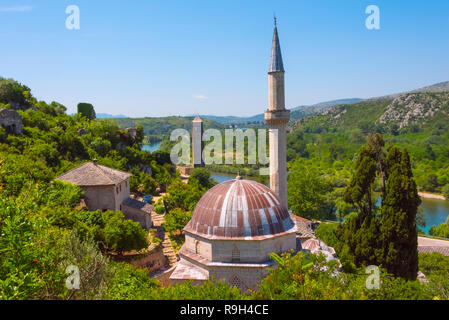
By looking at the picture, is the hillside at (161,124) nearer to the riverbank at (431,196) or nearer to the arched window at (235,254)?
the riverbank at (431,196)

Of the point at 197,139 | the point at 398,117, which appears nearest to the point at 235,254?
the point at 197,139

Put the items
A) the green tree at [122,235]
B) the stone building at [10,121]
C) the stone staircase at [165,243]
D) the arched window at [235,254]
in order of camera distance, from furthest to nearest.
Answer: the stone building at [10,121] → the stone staircase at [165,243] → the green tree at [122,235] → the arched window at [235,254]

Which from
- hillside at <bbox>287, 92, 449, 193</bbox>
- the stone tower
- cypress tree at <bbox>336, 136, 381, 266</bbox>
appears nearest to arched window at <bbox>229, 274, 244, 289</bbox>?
cypress tree at <bbox>336, 136, 381, 266</bbox>

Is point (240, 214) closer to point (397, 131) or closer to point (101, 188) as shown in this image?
point (101, 188)

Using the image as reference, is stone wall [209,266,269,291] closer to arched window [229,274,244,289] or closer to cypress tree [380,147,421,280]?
arched window [229,274,244,289]

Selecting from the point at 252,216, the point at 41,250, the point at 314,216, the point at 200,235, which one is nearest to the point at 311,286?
the point at 252,216

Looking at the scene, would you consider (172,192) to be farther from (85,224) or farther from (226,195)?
(226,195)

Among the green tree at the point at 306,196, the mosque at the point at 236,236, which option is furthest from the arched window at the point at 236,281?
the green tree at the point at 306,196
